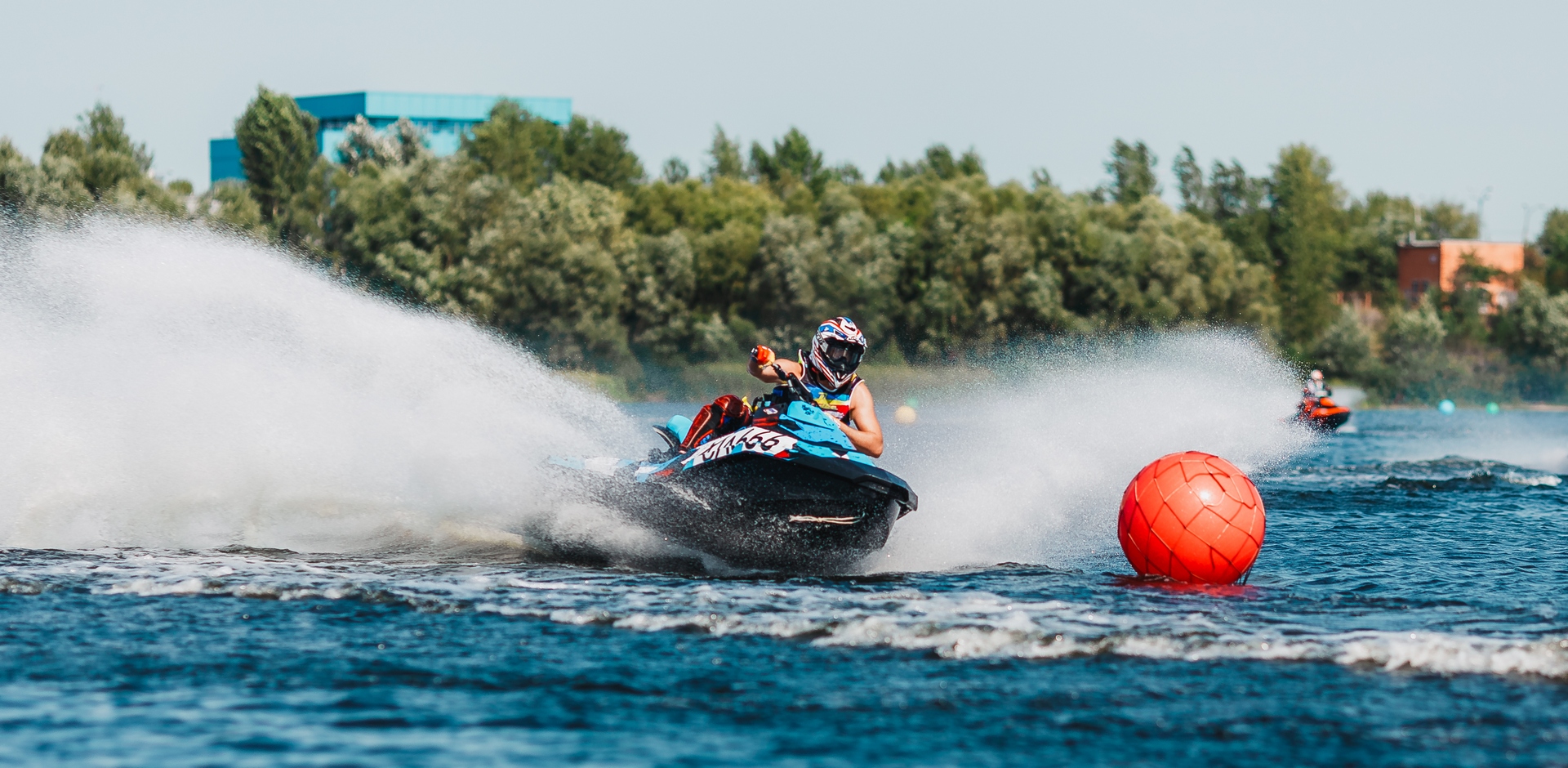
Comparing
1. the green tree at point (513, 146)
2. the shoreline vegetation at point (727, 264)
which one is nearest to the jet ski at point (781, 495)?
the shoreline vegetation at point (727, 264)

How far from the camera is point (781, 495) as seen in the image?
10.8 meters

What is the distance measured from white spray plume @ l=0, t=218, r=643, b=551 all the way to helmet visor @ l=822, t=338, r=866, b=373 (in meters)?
2.78

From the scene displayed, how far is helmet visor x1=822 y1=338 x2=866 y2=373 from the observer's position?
1123cm

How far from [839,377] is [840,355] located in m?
0.21

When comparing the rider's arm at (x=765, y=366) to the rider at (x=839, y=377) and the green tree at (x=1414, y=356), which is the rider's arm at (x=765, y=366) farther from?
the green tree at (x=1414, y=356)

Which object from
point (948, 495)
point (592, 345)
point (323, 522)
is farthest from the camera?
point (592, 345)

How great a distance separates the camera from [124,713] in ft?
22.4

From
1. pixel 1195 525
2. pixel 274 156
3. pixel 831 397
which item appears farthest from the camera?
pixel 274 156

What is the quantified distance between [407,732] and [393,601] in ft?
10.7

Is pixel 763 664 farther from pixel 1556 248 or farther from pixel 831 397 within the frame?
pixel 1556 248

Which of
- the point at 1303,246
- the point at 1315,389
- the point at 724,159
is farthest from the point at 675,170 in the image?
the point at 1315,389

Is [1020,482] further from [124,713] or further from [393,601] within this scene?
[124,713]

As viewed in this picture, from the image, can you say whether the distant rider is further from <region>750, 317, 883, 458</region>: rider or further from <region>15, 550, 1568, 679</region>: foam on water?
<region>15, 550, 1568, 679</region>: foam on water

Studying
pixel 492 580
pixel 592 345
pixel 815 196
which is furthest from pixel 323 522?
pixel 815 196
